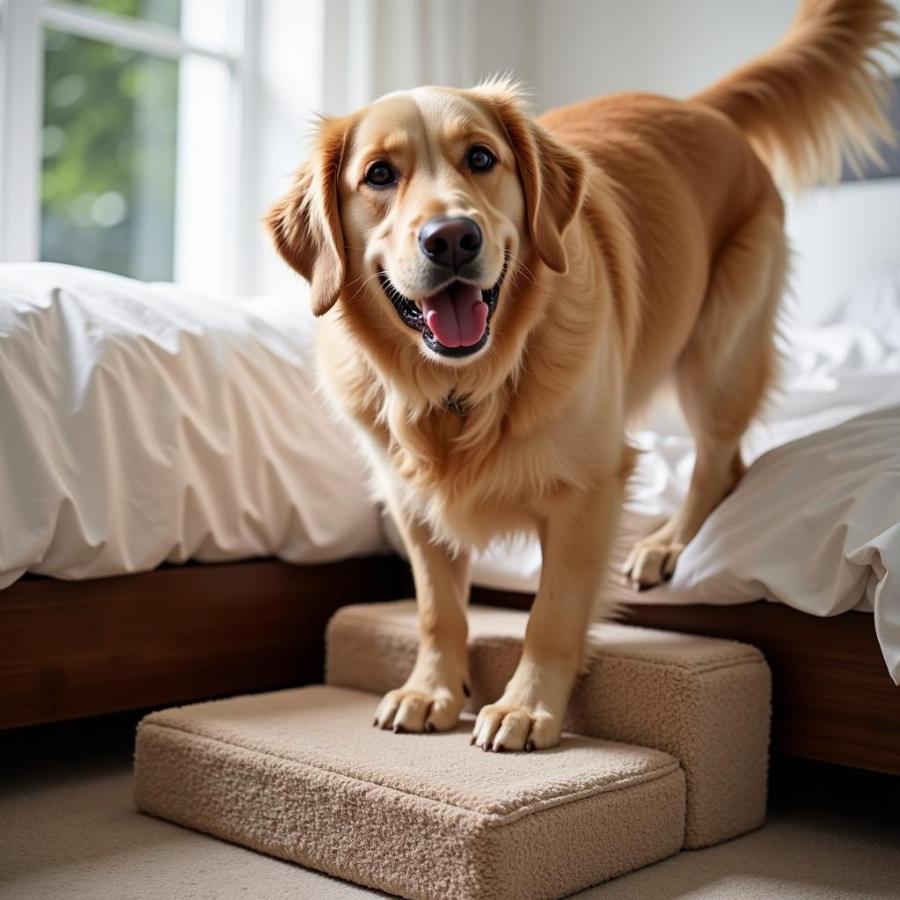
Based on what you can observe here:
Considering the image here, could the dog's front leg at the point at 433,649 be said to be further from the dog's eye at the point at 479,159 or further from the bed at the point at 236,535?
the dog's eye at the point at 479,159

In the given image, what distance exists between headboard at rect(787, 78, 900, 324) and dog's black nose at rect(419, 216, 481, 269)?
2.16 meters

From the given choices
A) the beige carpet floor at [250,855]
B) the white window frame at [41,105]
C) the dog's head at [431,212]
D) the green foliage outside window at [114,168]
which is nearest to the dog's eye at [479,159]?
the dog's head at [431,212]

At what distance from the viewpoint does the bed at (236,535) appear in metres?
1.71

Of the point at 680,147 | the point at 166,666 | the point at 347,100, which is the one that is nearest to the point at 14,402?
the point at 166,666

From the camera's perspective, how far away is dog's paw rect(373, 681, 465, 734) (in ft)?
5.69

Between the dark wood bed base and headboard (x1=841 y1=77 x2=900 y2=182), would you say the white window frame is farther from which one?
headboard (x1=841 y1=77 x2=900 y2=182)

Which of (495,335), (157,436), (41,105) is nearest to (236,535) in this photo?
(157,436)

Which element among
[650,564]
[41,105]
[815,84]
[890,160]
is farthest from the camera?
[890,160]

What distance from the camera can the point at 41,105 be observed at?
3.24 metres

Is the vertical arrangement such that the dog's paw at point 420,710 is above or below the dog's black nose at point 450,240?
below

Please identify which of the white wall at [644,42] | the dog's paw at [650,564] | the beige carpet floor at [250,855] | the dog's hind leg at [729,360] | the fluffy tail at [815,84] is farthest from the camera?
the white wall at [644,42]

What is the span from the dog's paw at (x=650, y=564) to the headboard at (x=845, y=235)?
1.64 meters

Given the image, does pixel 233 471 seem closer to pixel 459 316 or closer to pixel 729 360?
pixel 459 316

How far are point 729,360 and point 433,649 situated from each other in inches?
32.0
